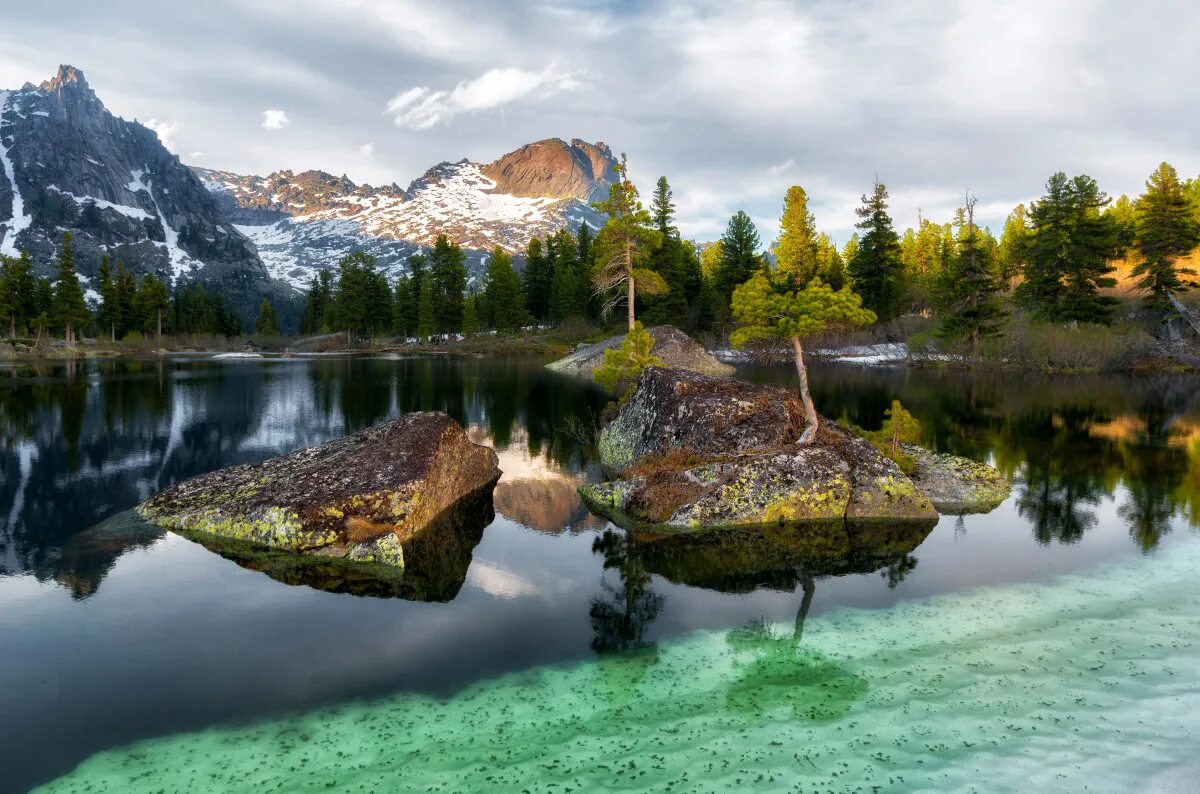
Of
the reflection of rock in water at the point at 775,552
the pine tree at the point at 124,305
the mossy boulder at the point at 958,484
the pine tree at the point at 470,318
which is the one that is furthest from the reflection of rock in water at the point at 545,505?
the pine tree at the point at 124,305

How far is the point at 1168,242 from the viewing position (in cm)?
6097

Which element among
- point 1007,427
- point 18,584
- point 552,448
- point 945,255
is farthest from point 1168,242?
point 18,584

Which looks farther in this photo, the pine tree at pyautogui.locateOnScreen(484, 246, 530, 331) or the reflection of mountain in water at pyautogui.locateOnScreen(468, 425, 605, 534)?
the pine tree at pyautogui.locateOnScreen(484, 246, 530, 331)

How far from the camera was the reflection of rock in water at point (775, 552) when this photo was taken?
12516 mm

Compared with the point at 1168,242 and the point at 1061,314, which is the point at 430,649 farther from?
the point at 1168,242

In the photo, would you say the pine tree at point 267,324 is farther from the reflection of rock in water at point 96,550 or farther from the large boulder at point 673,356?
the reflection of rock in water at point 96,550

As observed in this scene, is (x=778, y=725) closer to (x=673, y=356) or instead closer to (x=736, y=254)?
(x=673, y=356)

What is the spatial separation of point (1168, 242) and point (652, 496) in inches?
2852

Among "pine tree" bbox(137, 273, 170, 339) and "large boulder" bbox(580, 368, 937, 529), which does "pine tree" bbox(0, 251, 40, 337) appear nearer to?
"pine tree" bbox(137, 273, 170, 339)

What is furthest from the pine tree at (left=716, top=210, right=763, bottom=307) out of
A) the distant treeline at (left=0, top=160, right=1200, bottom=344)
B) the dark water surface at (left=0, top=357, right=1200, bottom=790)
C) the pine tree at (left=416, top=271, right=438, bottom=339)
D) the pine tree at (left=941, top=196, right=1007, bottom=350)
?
the dark water surface at (left=0, top=357, right=1200, bottom=790)

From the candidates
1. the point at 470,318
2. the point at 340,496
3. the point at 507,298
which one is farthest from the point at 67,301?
the point at 340,496

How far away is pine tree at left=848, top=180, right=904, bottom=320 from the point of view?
78.5 meters

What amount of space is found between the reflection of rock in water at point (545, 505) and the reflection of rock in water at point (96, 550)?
8.53m

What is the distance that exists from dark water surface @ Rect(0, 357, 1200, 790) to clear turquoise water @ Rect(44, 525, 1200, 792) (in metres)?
0.07
